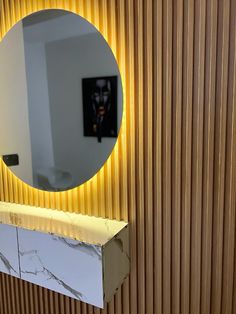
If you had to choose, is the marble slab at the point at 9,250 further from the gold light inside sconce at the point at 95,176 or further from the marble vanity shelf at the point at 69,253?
the gold light inside sconce at the point at 95,176

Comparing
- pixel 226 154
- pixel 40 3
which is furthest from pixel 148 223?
pixel 40 3

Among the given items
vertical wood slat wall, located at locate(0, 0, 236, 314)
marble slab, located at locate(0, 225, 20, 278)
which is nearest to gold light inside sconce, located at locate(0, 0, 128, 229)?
vertical wood slat wall, located at locate(0, 0, 236, 314)

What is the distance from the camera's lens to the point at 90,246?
107 cm

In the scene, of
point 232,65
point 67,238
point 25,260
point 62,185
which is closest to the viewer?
point 232,65

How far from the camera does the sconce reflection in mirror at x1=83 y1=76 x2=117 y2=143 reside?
1219 mm

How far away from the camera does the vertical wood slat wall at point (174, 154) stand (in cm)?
103

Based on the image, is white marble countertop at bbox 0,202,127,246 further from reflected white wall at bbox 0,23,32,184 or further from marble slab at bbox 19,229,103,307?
reflected white wall at bbox 0,23,32,184

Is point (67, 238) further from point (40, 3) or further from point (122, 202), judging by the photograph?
point (40, 3)

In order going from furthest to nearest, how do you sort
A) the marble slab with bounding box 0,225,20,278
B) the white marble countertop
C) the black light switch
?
→ the black light switch, the marble slab with bounding box 0,225,20,278, the white marble countertop

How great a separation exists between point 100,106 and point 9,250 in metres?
0.76

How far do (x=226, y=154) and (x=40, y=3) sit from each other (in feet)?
3.48

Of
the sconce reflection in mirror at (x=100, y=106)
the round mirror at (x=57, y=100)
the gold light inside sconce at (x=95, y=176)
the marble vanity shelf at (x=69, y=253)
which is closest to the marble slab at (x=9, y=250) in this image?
the marble vanity shelf at (x=69, y=253)

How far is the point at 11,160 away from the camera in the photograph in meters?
1.58

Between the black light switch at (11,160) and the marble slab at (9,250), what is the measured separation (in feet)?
1.29
